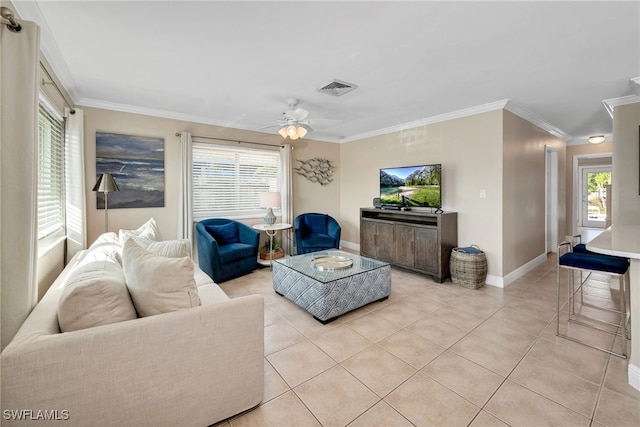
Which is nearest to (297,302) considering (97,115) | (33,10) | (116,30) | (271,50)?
(271,50)

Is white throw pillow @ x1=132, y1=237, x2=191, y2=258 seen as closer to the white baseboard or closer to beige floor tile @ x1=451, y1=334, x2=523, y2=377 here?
beige floor tile @ x1=451, y1=334, x2=523, y2=377

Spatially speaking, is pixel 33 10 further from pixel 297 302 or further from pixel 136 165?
pixel 297 302

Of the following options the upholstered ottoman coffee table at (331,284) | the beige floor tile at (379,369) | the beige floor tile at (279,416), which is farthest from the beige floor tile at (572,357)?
the beige floor tile at (279,416)

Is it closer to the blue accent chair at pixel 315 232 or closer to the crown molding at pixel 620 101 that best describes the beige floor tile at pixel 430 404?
the blue accent chair at pixel 315 232

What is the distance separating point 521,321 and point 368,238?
8.12 ft

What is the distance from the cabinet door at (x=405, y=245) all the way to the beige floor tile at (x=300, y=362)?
2.33 metres

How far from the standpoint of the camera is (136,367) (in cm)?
128

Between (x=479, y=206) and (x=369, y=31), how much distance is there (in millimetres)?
2878

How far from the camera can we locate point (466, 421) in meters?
1.57

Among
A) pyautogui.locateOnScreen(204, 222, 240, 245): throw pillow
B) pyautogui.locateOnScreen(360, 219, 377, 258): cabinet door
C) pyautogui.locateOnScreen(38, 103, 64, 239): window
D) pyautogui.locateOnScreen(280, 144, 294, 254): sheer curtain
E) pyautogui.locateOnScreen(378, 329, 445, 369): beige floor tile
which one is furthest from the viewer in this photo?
pyautogui.locateOnScreen(280, 144, 294, 254): sheer curtain

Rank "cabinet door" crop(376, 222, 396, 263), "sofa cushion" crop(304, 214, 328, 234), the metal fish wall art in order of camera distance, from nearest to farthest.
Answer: "cabinet door" crop(376, 222, 396, 263)
"sofa cushion" crop(304, 214, 328, 234)
the metal fish wall art

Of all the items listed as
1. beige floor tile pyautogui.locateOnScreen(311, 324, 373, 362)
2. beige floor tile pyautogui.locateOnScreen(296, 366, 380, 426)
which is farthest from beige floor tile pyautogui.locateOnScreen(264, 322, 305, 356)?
beige floor tile pyautogui.locateOnScreen(296, 366, 380, 426)

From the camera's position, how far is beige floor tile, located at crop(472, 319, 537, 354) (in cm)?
232

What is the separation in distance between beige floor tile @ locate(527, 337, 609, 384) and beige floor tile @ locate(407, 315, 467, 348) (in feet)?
1.73
